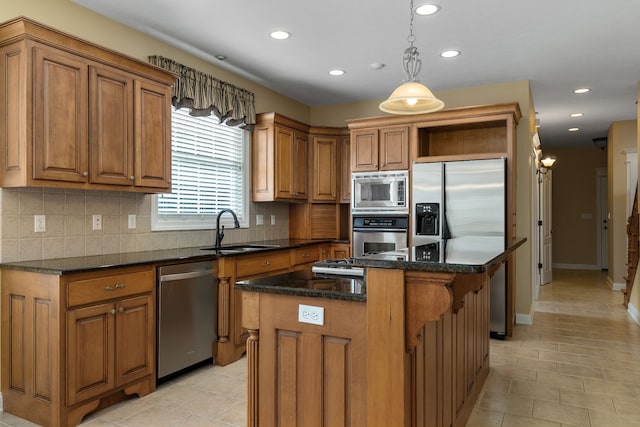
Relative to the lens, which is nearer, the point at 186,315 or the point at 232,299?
the point at 186,315

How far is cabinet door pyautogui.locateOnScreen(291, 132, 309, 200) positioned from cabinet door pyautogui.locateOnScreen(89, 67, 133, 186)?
2300mm

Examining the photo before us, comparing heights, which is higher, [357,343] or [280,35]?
[280,35]

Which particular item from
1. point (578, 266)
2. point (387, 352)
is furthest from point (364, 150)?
point (578, 266)

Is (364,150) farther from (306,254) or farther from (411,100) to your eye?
(411,100)

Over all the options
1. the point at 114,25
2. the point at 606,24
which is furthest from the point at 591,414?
the point at 114,25

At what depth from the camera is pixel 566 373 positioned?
357 cm

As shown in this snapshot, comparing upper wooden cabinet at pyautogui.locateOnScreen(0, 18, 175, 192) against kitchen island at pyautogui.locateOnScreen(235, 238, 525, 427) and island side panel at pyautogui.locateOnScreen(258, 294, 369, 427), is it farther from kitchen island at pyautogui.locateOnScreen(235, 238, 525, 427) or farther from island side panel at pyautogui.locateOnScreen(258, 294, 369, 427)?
island side panel at pyautogui.locateOnScreen(258, 294, 369, 427)

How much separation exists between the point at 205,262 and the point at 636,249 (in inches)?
217

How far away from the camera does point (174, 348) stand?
10.7ft

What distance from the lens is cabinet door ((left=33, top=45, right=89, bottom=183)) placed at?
263 centimetres

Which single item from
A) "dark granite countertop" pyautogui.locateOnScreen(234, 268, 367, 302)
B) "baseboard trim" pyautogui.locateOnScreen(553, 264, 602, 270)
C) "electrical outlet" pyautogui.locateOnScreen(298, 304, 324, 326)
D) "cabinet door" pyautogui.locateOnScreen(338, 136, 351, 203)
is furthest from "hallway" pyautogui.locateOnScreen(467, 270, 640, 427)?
"baseboard trim" pyautogui.locateOnScreen(553, 264, 602, 270)

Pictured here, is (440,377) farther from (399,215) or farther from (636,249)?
(636,249)

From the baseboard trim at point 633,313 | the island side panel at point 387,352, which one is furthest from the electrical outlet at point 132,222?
the baseboard trim at point 633,313

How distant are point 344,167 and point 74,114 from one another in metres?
3.44
